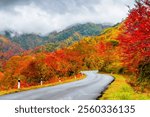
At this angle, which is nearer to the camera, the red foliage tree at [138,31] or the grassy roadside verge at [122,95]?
the red foliage tree at [138,31]

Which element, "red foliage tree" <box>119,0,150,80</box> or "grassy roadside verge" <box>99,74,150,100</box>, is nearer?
"red foliage tree" <box>119,0,150,80</box>

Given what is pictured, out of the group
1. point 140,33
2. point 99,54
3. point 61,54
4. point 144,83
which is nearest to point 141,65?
point 144,83

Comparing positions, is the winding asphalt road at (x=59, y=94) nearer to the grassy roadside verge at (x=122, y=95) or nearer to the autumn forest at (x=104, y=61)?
the grassy roadside verge at (x=122, y=95)

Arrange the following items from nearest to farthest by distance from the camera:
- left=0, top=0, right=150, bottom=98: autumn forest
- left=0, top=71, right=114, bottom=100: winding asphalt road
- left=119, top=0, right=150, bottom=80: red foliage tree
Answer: left=119, top=0, right=150, bottom=80: red foliage tree → left=0, top=0, right=150, bottom=98: autumn forest → left=0, top=71, right=114, bottom=100: winding asphalt road

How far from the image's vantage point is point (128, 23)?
25188 mm

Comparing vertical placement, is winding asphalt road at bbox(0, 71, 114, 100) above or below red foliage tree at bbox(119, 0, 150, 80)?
below

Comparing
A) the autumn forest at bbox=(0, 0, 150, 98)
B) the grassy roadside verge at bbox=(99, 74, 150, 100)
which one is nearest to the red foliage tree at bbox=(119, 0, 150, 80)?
the autumn forest at bbox=(0, 0, 150, 98)

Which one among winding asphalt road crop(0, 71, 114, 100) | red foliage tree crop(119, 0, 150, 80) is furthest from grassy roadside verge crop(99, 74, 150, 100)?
red foliage tree crop(119, 0, 150, 80)

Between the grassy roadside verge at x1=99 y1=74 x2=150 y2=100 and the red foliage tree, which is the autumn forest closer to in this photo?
the red foliage tree

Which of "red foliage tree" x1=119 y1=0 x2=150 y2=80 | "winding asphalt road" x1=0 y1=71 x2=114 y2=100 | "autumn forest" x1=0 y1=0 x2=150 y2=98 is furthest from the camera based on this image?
"winding asphalt road" x1=0 y1=71 x2=114 y2=100

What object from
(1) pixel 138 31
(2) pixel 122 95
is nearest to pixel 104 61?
(2) pixel 122 95

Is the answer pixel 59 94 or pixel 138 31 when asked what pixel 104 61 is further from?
pixel 138 31

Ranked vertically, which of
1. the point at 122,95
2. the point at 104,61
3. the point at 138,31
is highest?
the point at 138,31

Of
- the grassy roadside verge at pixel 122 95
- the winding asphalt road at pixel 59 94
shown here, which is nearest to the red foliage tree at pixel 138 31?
the grassy roadside verge at pixel 122 95
